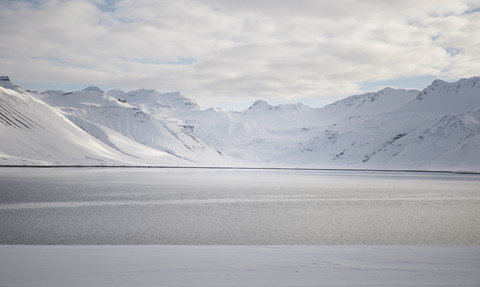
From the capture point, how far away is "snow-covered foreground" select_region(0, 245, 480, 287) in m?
14.5

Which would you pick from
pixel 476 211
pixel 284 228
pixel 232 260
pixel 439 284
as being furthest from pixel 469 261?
pixel 476 211

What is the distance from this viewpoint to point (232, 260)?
17891 mm

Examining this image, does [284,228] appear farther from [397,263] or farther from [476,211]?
[476,211]

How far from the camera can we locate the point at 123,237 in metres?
26.9

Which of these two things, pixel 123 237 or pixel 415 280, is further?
pixel 123 237

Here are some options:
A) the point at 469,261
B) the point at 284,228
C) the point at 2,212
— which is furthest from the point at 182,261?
the point at 2,212

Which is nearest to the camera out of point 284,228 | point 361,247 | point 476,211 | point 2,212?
point 361,247

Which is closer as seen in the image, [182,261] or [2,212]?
[182,261]

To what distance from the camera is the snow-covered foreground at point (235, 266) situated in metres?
14.5

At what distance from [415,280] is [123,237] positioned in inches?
750

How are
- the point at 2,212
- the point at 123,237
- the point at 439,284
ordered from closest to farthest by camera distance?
1. the point at 439,284
2. the point at 123,237
3. the point at 2,212

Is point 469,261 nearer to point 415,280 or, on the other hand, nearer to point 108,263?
point 415,280

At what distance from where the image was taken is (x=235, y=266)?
1673cm

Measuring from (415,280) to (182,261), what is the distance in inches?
383
